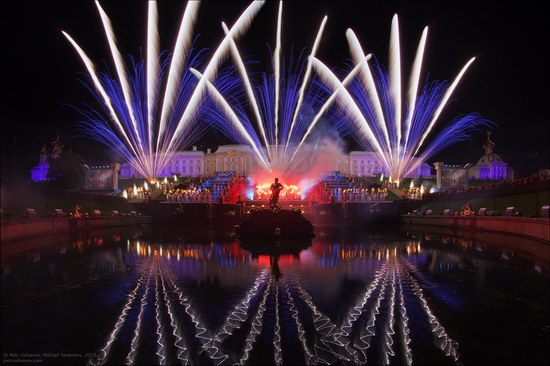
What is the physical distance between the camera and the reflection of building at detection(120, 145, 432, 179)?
147 m

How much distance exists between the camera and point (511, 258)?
20266 mm

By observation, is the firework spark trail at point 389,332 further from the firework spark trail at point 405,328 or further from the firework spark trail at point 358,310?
the firework spark trail at point 358,310

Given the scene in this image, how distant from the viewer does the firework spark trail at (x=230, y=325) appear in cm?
827

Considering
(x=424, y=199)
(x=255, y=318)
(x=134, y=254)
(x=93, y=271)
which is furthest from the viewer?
(x=424, y=199)

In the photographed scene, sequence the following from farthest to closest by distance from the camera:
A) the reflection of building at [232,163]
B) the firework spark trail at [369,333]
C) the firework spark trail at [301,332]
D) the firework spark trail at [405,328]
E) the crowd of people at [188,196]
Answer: the reflection of building at [232,163] < the crowd of people at [188,196] < the firework spark trail at [369,333] < the firework spark trail at [405,328] < the firework spark trail at [301,332]

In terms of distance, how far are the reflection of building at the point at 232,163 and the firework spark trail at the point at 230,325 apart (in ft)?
425

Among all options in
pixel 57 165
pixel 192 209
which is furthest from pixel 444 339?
pixel 57 165

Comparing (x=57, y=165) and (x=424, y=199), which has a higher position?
(x=57, y=165)

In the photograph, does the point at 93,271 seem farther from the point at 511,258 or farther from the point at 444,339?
the point at 511,258

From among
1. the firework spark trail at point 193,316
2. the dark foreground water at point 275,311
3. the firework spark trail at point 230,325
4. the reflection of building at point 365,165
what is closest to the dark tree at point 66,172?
the dark foreground water at point 275,311

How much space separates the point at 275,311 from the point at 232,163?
139012 millimetres

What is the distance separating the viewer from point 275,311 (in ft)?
36.3

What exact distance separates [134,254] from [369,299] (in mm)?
13479

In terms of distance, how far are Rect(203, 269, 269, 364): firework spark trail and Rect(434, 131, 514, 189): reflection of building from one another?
377ft
